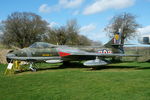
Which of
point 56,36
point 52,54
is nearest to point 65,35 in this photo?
point 56,36

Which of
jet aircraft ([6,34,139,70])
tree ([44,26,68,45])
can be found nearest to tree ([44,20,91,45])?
tree ([44,26,68,45])

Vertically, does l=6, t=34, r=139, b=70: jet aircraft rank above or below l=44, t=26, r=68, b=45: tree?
below

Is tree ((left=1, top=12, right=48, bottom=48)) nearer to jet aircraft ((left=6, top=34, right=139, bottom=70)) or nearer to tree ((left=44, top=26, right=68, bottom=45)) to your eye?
tree ((left=44, top=26, right=68, bottom=45))

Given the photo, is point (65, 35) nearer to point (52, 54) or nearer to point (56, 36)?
point (56, 36)

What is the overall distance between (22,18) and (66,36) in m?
11.4

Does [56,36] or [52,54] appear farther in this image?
[56,36]

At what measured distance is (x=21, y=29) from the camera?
43250 mm

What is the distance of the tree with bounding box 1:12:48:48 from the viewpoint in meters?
42.4

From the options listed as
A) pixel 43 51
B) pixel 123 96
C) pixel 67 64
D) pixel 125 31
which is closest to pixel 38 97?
pixel 123 96

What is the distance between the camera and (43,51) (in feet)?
50.9

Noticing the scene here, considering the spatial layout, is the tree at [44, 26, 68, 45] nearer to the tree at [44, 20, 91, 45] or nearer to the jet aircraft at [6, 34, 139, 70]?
the tree at [44, 20, 91, 45]

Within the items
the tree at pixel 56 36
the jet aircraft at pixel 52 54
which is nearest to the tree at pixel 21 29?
the tree at pixel 56 36

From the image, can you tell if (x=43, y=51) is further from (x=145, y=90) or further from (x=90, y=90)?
(x=145, y=90)

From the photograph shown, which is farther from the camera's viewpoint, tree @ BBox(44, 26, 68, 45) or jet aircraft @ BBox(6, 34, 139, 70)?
tree @ BBox(44, 26, 68, 45)
